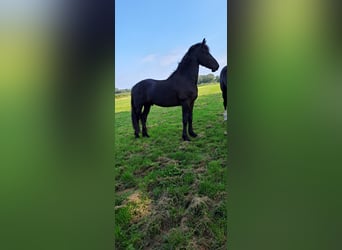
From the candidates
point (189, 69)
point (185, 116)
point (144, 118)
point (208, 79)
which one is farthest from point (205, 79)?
point (144, 118)

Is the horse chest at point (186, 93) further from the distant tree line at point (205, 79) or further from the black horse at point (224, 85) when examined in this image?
the black horse at point (224, 85)

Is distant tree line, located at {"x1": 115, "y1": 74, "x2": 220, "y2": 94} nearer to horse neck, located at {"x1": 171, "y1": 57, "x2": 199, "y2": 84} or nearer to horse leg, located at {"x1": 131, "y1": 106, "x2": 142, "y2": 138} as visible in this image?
horse neck, located at {"x1": 171, "y1": 57, "x2": 199, "y2": 84}

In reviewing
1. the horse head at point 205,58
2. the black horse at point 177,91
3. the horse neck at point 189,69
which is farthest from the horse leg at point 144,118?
the horse head at point 205,58

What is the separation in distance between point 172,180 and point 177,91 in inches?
26.1

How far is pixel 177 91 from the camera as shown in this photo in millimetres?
2443

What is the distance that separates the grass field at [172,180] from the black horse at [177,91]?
5 cm

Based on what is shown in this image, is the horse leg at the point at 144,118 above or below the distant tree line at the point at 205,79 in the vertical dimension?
below

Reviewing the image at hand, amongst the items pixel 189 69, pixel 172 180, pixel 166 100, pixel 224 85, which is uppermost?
Answer: pixel 189 69

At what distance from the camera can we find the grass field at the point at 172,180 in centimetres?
226

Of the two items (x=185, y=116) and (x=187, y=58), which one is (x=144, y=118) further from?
(x=187, y=58)

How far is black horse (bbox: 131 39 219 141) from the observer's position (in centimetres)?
238
